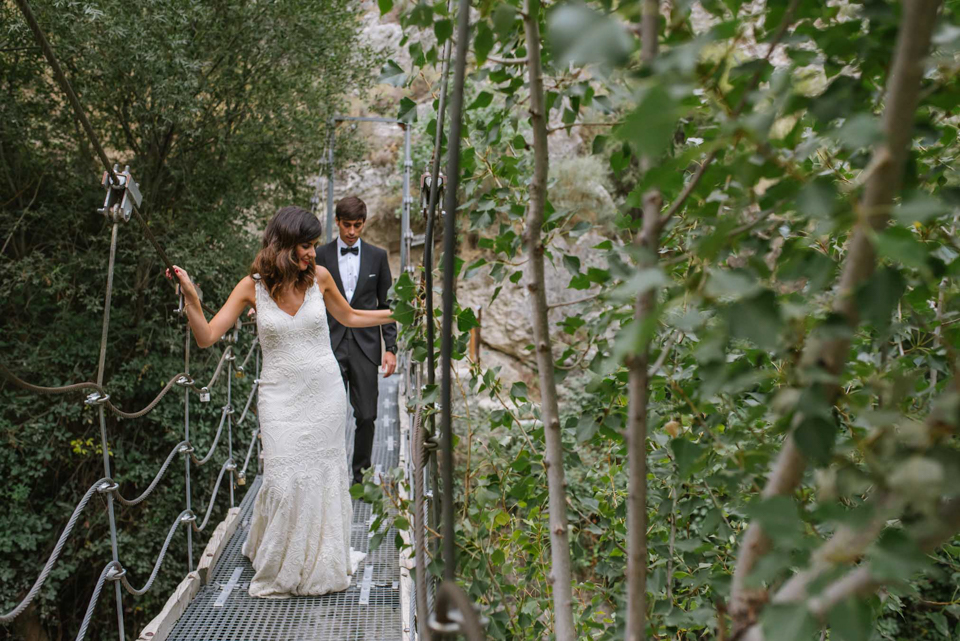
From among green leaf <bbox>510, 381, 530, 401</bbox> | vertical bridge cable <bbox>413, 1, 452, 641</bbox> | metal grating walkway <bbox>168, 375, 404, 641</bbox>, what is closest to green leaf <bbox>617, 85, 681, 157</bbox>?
vertical bridge cable <bbox>413, 1, 452, 641</bbox>

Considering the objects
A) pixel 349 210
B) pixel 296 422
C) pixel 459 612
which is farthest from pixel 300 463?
pixel 459 612

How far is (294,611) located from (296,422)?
2.44ft

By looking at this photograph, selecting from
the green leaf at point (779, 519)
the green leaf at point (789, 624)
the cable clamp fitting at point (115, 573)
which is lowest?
the cable clamp fitting at point (115, 573)

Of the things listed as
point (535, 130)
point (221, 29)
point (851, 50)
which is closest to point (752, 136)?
point (851, 50)

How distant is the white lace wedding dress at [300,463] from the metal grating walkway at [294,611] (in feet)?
0.27

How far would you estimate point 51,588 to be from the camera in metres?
4.92

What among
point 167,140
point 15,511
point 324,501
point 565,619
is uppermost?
point 167,140

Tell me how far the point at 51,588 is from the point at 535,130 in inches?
215

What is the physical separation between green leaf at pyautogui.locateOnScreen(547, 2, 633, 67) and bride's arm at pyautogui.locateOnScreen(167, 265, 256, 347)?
2336 millimetres

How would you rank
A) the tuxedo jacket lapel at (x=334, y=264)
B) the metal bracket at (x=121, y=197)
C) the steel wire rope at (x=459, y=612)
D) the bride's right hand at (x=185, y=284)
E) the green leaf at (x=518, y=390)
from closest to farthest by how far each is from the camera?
the steel wire rope at (x=459, y=612)
the green leaf at (x=518, y=390)
the metal bracket at (x=121, y=197)
the bride's right hand at (x=185, y=284)
the tuxedo jacket lapel at (x=334, y=264)

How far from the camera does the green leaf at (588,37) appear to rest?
431 millimetres

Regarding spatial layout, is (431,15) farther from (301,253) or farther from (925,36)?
(301,253)

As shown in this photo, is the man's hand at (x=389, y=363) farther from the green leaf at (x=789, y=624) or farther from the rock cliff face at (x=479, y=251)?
the rock cliff face at (x=479, y=251)

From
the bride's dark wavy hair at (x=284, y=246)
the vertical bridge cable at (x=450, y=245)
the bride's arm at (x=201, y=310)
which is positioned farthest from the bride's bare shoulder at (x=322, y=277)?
the vertical bridge cable at (x=450, y=245)
